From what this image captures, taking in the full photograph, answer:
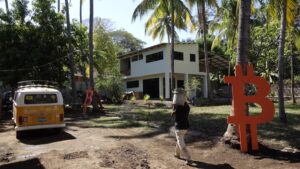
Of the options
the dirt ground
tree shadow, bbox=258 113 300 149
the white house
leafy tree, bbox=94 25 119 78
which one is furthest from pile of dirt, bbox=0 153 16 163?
leafy tree, bbox=94 25 119 78

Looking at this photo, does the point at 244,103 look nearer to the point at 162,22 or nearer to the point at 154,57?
the point at 162,22

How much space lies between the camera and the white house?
30812 mm

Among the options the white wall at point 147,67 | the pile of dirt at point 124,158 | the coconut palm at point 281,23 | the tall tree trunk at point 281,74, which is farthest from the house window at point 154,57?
the pile of dirt at point 124,158

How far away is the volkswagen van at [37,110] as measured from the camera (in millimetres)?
11492

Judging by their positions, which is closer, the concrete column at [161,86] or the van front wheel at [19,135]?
the van front wheel at [19,135]

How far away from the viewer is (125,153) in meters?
8.52

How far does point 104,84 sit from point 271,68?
15620 mm

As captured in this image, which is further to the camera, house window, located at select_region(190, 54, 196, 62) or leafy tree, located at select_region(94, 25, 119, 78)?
leafy tree, located at select_region(94, 25, 119, 78)

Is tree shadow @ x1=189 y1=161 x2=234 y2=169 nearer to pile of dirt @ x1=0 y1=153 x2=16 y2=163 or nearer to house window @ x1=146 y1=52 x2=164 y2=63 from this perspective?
pile of dirt @ x1=0 y1=153 x2=16 y2=163

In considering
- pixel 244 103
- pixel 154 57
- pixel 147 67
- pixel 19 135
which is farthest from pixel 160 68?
pixel 244 103

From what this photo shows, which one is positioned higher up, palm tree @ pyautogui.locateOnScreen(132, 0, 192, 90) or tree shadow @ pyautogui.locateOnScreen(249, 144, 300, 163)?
palm tree @ pyautogui.locateOnScreen(132, 0, 192, 90)

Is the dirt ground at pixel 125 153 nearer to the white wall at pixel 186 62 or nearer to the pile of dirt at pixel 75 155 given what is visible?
the pile of dirt at pixel 75 155

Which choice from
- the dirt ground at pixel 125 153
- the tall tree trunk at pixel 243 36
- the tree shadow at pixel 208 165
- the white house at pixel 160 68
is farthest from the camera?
the white house at pixel 160 68

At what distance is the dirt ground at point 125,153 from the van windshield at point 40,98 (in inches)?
50.3
